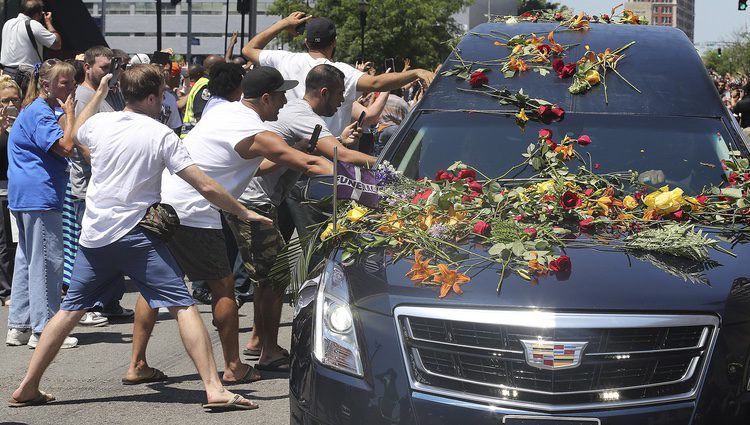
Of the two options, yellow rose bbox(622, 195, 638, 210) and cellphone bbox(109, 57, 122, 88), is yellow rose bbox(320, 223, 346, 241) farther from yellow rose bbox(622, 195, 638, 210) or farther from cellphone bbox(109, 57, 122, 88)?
cellphone bbox(109, 57, 122, 88)

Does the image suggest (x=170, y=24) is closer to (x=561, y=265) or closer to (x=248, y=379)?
(x=248, y=379)

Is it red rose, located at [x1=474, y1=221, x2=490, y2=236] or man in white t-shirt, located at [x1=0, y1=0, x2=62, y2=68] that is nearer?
red rose, located at [x1=474, y1=221, x2=490, y2=236]

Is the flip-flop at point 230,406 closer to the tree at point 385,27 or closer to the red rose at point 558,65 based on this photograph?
the red rose at point 558,65

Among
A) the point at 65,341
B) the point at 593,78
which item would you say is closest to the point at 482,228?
the point at 593,78

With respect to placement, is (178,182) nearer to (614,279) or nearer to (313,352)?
(313,352)

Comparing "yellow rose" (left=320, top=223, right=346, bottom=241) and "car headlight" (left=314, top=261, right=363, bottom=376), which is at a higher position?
"yellow rose" (left=320, top=223, right=346, bottom=241)

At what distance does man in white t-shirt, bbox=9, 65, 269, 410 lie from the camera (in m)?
6.43

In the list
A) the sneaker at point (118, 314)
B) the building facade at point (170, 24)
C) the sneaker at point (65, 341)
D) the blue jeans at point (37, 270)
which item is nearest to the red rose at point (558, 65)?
the blue jeans at point (37, 270)

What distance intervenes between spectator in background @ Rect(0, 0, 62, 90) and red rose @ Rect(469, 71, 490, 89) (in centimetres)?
798

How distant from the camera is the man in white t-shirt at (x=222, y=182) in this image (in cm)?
706

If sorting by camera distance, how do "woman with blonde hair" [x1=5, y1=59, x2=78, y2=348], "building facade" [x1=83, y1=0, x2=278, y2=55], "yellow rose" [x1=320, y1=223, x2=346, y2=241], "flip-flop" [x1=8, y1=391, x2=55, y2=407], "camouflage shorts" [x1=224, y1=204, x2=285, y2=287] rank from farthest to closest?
1. "building facade" [x1=83, y1=0, x2=278, y2=55]
2. "woman with blonde hair" [x1=5, y1=59, x2=78, y2=348]
3. "camouflage shorts" [x1=224, y1=204, x2=285, y2=287]
4. "flip-flop" [x1=8, y1=391, x2=55, y2=407]
5. "yellow rose" [x1=320, y1=223, x2=346, y2=241]

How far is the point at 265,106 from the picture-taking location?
7230 millimetres

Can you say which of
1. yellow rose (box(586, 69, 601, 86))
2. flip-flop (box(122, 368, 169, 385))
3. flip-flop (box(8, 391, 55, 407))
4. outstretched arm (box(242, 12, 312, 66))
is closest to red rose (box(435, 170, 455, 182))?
yellow rose (box(586, 69, 601, 86))

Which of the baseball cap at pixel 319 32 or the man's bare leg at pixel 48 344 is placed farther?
the baseball cap at pixel 319 32
